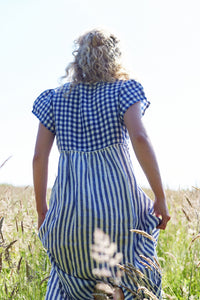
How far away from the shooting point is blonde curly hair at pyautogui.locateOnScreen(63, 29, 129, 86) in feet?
7.97

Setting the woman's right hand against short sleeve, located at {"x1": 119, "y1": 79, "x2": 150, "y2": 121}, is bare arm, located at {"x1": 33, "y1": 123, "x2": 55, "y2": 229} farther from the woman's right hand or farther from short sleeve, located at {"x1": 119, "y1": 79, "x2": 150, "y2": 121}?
the woman's right hand

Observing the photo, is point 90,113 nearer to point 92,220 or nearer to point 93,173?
point 93,173

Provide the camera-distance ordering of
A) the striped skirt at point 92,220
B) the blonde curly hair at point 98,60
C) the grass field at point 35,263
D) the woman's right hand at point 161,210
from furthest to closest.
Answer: the grass field at point 35,263, the blonde curly hair at point 98,60, the woman's right hand at point 161,210, the striped skirt at point 92,220

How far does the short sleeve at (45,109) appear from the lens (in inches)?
96.3

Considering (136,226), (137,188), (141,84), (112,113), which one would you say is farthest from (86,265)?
(141,84)

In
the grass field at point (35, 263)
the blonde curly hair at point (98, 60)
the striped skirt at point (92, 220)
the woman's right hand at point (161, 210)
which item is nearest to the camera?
the striped skirt at point (92, 220)

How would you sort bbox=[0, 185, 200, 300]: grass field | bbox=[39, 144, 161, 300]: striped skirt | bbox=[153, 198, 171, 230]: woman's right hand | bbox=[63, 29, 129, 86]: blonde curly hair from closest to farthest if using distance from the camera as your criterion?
bbox=[39, 144, 161, 300]: striped skirt, bbox=[153, 198, 171, 230]: woman's right hand, bbox=[63, 29, 129, 86]: blonde curly hair, bbox=[0, 185, 200, 300]: grass field

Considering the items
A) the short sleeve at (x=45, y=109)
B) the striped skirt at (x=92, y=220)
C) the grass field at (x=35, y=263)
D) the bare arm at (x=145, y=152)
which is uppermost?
the short sleeve at (x=45, y=109)

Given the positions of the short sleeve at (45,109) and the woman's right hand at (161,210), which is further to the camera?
the short sleeve at (45,109)

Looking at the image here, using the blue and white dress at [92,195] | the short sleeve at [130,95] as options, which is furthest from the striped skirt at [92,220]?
the short sleeve at [130,95]

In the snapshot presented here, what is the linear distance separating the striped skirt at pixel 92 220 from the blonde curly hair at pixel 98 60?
1.41ft

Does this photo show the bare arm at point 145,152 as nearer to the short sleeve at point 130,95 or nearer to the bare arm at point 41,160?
the short sleeve at point 130,95

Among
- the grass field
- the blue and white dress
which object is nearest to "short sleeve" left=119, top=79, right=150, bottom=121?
the blue and white dress

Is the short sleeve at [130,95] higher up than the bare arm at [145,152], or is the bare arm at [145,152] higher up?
the short sleeve at [130,95]
